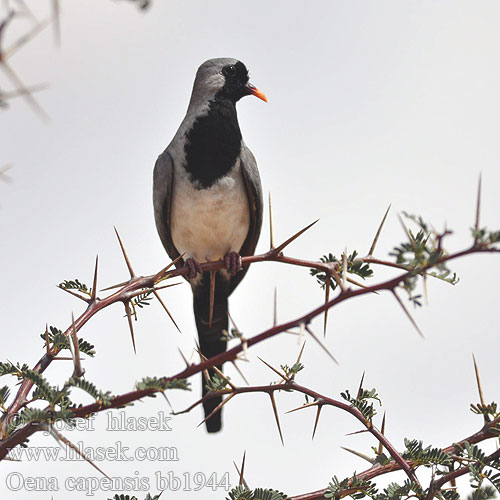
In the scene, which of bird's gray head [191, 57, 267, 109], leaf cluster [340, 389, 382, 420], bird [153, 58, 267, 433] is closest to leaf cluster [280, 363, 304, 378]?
leaf cluster [340, 389, 382, 420]

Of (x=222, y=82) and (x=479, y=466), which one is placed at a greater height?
(x=222, y=82)

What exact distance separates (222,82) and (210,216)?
1.31 meters

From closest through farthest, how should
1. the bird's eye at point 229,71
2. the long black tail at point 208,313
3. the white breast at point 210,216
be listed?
the white breast at point 210,216 < the long black tail at point 208,313 < the bird's eye at point 229,71

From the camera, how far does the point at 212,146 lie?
18.5 feet

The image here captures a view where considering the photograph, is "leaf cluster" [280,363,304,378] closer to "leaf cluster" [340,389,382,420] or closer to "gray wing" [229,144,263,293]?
"leaf cluster" [340,389,382,420]

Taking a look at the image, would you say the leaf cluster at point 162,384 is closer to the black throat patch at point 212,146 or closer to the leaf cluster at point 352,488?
the leaf cluster at point 352,488

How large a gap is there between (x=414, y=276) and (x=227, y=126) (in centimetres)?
399

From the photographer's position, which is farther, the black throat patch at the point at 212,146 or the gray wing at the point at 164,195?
the gray wing at the point at 164,195

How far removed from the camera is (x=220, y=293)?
6.00 meters

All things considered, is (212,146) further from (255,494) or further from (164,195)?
(255,494)

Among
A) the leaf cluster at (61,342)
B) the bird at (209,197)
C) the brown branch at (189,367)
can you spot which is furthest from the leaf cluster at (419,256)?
the bird at (209,197)

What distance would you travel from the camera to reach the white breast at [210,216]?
18.0 ft

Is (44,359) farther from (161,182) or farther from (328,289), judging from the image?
(161,182)

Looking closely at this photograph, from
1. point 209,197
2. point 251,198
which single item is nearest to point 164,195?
point 209,197
